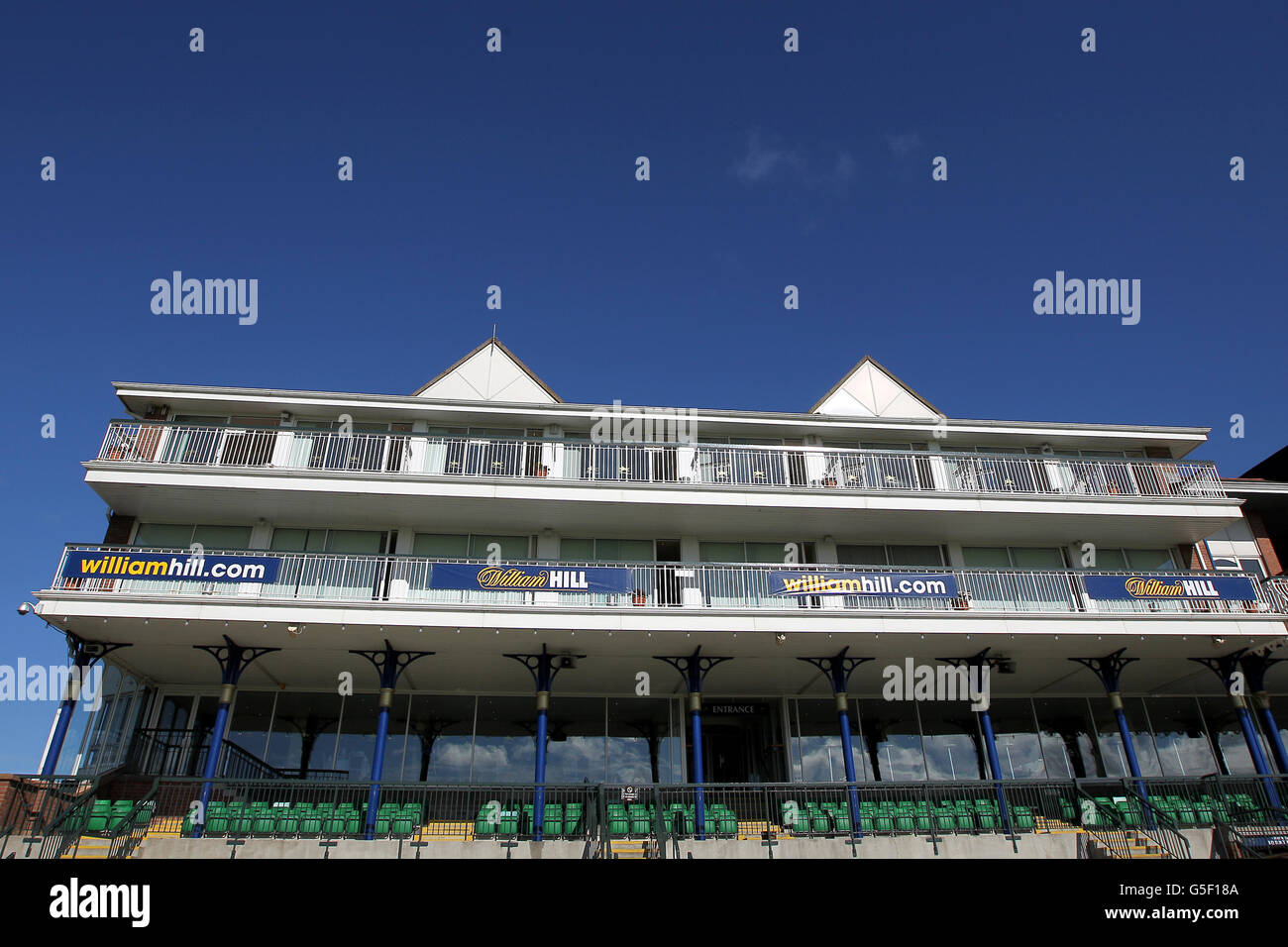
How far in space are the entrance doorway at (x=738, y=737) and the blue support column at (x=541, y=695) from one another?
14.7ft

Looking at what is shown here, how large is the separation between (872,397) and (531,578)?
12.5m

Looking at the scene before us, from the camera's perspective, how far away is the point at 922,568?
17812 mm

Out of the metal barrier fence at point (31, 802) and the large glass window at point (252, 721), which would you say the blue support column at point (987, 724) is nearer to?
the large glass window at point (252, 721)

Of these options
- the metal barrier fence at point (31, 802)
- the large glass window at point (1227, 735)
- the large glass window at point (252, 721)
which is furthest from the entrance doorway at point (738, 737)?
the metal barrier fence at point (31, 802)

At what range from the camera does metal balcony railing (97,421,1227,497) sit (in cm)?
1845

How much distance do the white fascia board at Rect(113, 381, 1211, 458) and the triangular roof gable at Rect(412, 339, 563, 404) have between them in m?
0.94

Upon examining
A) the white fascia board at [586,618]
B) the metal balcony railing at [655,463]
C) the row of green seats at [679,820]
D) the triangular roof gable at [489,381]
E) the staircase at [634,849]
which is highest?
the triangular roof gable at [489,381]

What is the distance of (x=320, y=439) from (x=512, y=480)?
5371mm

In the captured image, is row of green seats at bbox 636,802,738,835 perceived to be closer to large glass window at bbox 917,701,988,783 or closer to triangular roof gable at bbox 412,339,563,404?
large glass window at bbox 917,701,988,783

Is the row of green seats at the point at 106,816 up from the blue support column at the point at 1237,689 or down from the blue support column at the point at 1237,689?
down

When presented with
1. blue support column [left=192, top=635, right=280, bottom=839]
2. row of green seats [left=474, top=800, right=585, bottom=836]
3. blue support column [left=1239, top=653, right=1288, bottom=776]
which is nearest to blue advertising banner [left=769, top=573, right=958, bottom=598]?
row of green seats [left=474, top=800, right=585, bottom=836]

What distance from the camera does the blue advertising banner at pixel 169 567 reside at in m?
15.9

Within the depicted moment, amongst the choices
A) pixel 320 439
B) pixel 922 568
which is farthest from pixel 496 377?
pixel 922 568
